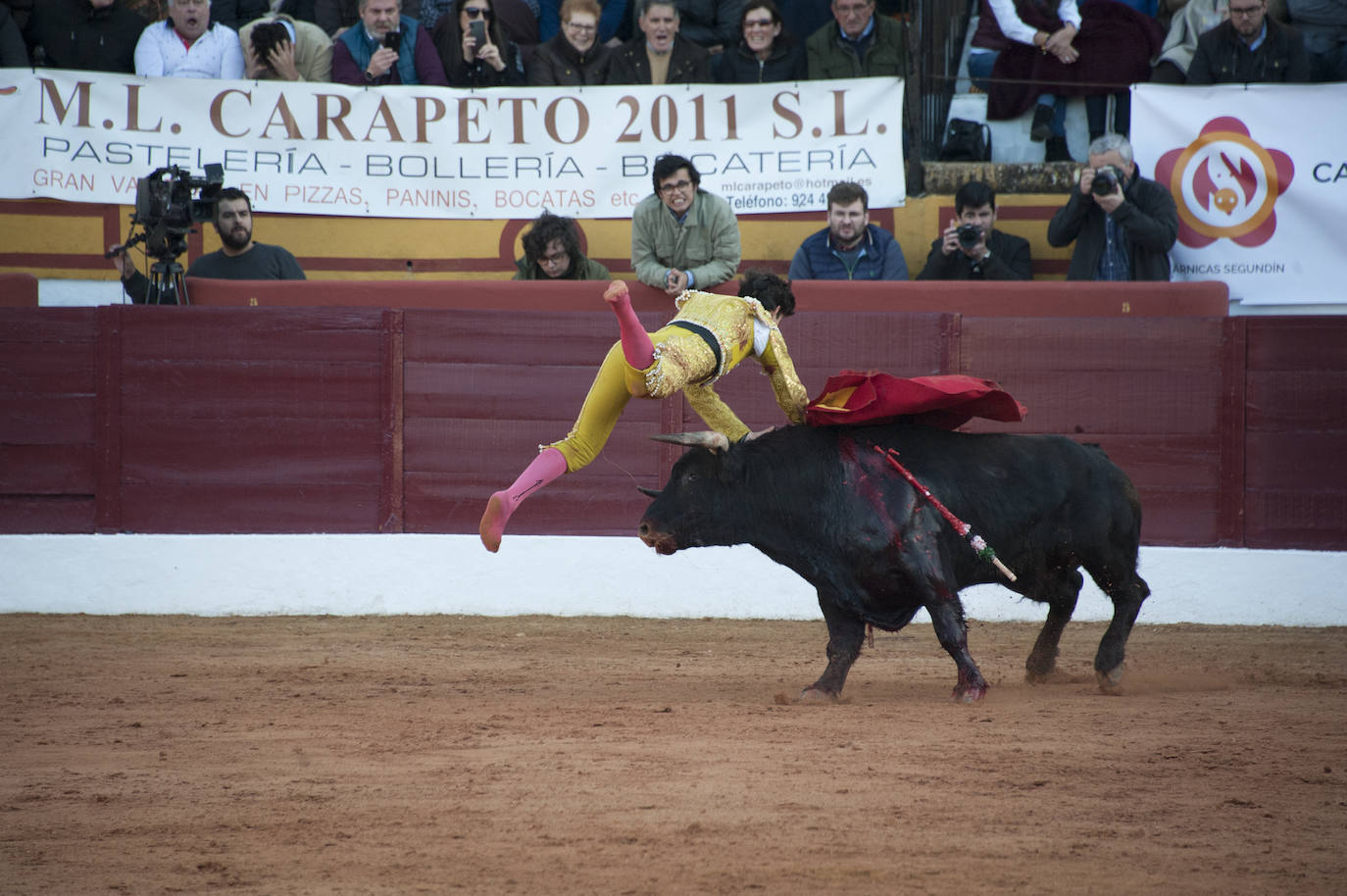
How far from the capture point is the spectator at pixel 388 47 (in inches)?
317

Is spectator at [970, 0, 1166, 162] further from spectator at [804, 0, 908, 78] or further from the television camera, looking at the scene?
the television camera

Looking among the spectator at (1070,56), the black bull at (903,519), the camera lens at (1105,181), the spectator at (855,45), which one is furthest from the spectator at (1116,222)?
the black bull at (903,519)

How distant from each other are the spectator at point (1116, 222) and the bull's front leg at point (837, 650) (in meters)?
3.45

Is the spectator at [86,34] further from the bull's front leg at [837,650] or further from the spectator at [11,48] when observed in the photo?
the bull's front leg at [837,650]

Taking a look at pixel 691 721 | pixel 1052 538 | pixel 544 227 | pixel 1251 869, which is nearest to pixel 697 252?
pixel 544 227

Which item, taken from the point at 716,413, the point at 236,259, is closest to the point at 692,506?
the point at 716,413

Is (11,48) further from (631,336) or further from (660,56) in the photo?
(631,336)

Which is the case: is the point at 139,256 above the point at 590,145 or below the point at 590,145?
below

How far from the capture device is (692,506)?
14.8ft

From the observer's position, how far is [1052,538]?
4.62 metres

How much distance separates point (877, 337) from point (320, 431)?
2.76 meters

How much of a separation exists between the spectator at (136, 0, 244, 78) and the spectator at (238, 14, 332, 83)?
0.11 metres

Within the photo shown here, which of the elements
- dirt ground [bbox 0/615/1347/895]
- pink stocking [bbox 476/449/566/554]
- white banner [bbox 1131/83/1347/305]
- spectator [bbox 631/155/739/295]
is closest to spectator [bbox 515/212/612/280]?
spectator [bbox 631/155/739/295]

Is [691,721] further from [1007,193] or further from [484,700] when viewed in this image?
[1007,193]
